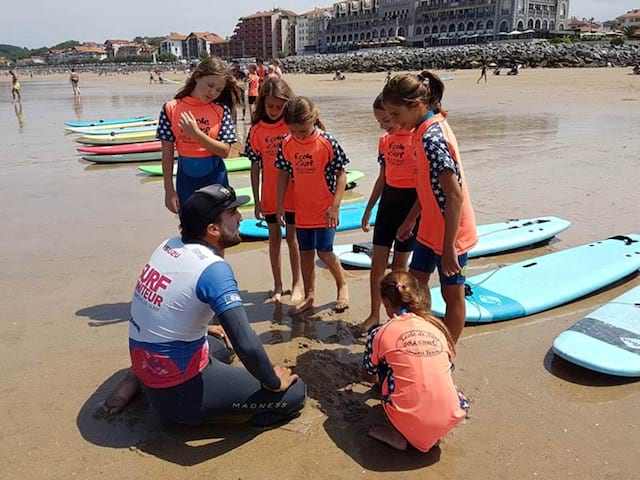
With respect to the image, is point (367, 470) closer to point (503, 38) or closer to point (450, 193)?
point (450, 193)

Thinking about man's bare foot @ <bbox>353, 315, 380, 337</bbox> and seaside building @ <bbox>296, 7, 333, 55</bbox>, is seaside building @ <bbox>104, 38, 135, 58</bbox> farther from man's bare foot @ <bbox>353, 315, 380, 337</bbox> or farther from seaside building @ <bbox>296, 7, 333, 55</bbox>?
man's bare foot @ <bbox>353, 315, 380, 337</bbox>

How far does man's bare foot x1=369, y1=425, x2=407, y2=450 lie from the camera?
2.52m

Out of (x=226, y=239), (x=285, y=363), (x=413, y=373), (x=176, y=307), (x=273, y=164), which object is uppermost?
(x=273, y=164)

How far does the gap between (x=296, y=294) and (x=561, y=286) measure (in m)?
2.21

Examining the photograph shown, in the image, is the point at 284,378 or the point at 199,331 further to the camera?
the point at 284,378

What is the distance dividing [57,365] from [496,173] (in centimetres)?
718

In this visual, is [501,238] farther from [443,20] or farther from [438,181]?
[443,20]

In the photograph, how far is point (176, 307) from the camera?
2365 mm

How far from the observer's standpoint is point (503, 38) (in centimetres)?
7269

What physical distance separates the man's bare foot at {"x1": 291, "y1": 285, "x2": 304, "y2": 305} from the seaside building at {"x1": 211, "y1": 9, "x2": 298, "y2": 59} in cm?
13065

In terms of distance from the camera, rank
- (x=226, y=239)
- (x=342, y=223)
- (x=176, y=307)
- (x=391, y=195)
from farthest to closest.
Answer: (x=342, y=223) < (x=391, y=195) < (x=226, y=239) < (x=176, y=307)

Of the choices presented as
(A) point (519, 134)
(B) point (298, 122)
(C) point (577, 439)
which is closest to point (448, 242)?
(C) point (577, 439)

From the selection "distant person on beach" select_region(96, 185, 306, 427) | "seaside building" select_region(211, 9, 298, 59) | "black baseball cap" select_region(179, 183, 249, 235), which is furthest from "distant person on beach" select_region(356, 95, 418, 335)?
"seaside building" select_region(211, 9, 298, 59)

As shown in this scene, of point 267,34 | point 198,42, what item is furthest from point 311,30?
point 198,42
